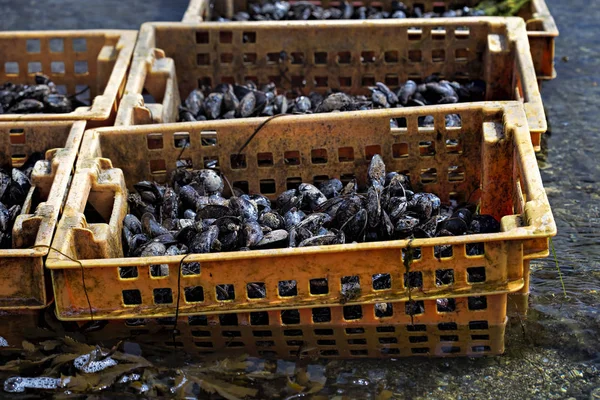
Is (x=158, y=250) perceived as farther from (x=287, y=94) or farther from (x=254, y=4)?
(x=254, y=4)

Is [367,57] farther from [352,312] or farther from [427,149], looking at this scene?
[352,312]

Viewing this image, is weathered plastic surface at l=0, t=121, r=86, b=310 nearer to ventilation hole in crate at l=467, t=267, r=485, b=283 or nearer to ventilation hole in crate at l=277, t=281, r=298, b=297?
ventilation hole in crate at l=277, t=281, r=298, b=297

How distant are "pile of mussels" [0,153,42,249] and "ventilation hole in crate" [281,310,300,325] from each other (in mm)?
1472

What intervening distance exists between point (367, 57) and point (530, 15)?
1.60m

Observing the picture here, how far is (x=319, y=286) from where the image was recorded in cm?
410

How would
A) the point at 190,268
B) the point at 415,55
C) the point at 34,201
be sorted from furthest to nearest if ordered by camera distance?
1. the point at 415,55
2. the point at 34,201
3. the point at 190,268

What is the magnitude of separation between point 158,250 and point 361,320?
1.07 m

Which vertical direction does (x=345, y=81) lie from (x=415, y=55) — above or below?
below

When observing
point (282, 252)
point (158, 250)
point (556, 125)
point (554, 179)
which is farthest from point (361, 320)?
point (556, 125)

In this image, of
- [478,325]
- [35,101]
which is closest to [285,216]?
[478,325]

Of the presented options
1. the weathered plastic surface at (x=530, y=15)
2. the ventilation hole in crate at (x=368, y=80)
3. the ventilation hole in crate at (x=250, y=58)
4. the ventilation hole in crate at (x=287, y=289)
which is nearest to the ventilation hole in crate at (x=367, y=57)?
the ventilation hole in crate at (x=368, y=80)

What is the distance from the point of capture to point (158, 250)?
4.45 metres

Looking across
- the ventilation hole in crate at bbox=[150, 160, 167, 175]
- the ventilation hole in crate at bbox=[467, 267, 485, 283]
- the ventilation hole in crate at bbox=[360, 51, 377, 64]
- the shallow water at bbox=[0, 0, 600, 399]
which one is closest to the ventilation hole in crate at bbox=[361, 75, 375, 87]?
the ventilation hole in crate at bbox=[360, 51, 377, 64]

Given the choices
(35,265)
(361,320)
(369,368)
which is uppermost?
(35,265)
